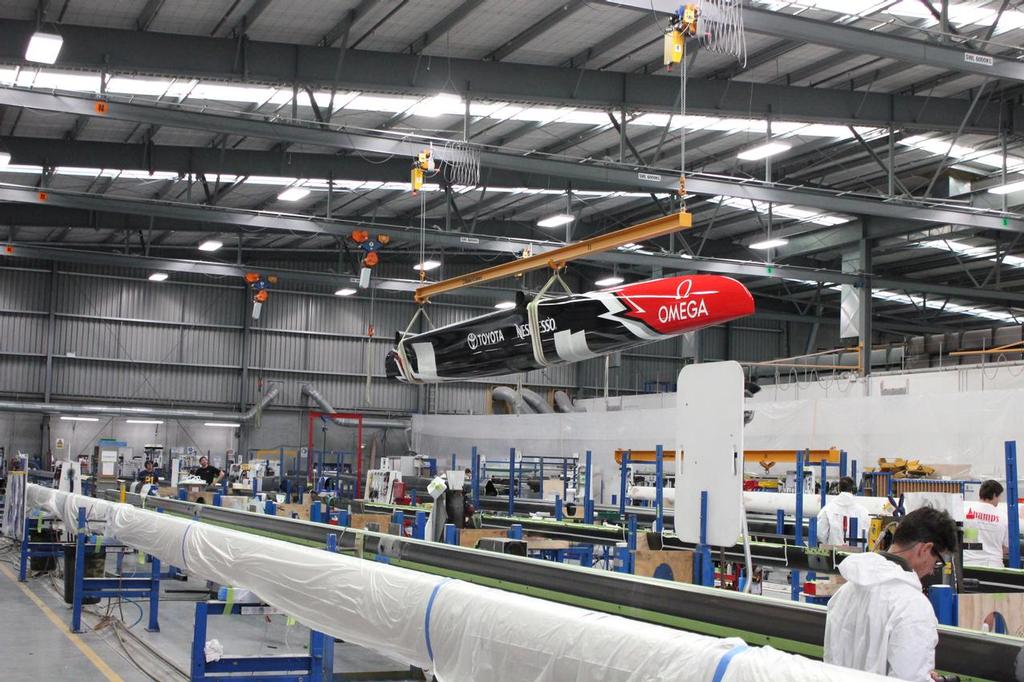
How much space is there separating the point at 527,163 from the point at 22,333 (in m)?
18.9

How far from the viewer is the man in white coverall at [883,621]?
2.76 meters

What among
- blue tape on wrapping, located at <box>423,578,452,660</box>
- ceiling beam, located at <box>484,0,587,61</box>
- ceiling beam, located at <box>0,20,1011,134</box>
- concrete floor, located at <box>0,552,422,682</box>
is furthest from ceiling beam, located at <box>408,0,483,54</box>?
blue tape on wrapping, located at <box>423,578,452,660</box>

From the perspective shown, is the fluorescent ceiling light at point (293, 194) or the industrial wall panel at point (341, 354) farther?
the industrial wall panel at point (341, 354)

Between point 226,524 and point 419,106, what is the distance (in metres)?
8.86

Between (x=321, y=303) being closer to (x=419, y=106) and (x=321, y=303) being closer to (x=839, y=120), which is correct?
(x=419, y=106)

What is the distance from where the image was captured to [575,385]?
3234 cm

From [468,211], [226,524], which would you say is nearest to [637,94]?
[226,524]

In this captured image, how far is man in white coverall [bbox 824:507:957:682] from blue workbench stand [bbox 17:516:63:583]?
38.7 feet

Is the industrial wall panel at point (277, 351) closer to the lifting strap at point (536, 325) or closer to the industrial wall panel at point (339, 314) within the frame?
the industrial wall panel at point (339, 314)

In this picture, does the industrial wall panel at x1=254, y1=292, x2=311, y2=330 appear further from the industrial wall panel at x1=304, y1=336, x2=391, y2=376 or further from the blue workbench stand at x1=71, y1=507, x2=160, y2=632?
the blue workbench stand at x1=71, y1=507, x2=160, y2=632

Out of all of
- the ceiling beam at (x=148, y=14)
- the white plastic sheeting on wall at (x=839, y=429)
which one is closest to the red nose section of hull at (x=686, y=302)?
the ceiling beam at (x=148, y=14)

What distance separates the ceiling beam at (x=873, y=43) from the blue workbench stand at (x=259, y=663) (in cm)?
636

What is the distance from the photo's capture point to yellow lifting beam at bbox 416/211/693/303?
6.64m

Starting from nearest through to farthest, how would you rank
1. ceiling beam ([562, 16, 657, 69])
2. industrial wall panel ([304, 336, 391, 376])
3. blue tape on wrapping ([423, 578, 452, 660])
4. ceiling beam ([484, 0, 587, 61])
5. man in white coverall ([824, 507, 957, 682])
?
man in white coverall ([824, 507, 957, 682]) < blue tape on wrapping ([423, 578, 452, 660]) < ceiling beam ([484, 0, 587, 61]) < ceiling beam ([562, 16, 657, 69]) < industrial wall panel ([304, 336, 391, 376])
